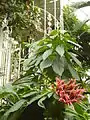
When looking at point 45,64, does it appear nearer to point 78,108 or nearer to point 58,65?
A: point 58,65

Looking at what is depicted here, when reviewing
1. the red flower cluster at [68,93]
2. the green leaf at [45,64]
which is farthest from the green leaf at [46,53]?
the red flower cluster at [68,93]

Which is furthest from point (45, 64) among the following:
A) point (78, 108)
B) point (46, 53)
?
point (78, 108)

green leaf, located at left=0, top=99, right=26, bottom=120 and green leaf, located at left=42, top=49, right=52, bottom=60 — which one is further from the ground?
green leaf, located at left=42, top=49, right=52, bottom=60

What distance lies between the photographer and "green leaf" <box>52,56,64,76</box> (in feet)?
5.16

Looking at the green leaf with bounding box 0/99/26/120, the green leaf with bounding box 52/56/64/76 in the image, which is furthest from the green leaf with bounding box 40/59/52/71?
the green leaf with bounding box 0/99/26/120

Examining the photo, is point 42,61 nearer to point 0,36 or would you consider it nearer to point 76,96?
point 76,96

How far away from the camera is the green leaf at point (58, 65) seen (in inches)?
61.9

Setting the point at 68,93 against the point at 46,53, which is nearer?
the point at 68,93

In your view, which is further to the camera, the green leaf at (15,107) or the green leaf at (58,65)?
the green leaf at (58,65)

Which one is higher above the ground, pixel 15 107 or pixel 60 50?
pixel 60 50

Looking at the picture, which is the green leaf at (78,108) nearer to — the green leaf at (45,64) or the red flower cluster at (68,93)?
the red flower cluster at (68,93)

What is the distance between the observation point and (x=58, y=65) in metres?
1.60

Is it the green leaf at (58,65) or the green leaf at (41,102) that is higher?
the green leaf at (58,65)

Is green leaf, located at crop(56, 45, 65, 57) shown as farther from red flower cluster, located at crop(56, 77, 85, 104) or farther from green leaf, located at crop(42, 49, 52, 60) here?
red flower cluster, located at crop(56, 77, 85, 104)
